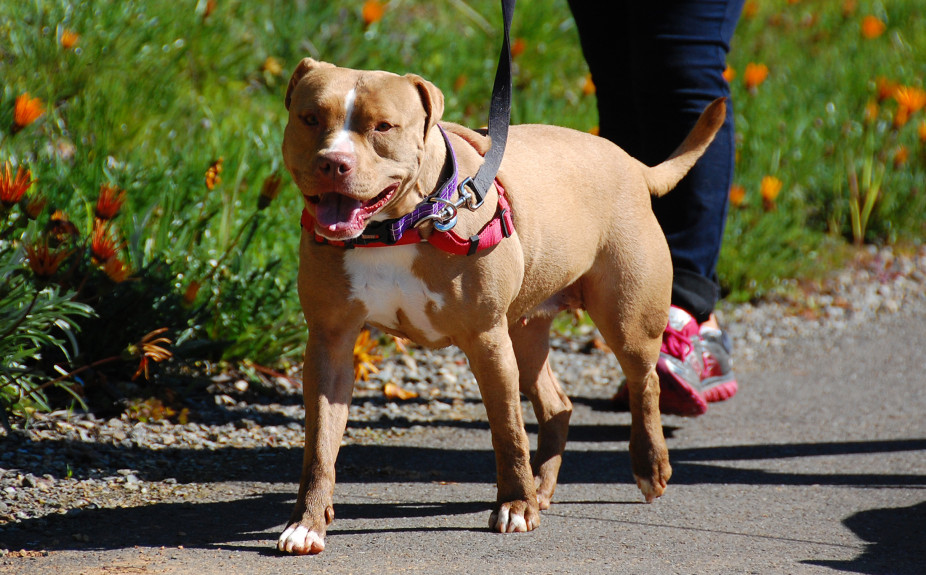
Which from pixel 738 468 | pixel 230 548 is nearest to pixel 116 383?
pixel 230 548

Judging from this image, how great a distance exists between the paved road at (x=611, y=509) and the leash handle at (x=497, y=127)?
3.09ft

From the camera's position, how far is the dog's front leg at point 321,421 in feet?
8.60

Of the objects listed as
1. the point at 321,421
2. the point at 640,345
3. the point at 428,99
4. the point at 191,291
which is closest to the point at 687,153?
the point at 640,345

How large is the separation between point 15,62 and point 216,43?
3.79 ft

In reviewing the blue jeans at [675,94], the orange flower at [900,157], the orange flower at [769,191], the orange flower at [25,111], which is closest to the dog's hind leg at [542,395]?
the blue jeans at [675,94]

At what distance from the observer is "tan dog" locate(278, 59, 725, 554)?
2430mm

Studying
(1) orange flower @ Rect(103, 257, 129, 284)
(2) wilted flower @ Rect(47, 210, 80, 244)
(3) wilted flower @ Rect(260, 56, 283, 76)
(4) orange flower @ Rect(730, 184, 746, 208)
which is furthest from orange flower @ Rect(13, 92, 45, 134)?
(4) orange flower @ Rect(730, 184, 746, 208)

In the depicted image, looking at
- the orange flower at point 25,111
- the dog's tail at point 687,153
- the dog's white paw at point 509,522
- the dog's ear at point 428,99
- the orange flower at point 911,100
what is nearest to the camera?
the dog's ear at point 428,99

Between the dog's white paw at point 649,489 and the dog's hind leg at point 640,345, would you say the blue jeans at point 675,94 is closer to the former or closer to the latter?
the dog's hind leg at point 640,345

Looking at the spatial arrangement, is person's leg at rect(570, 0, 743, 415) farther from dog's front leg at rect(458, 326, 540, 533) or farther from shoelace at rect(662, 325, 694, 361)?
dog's front leg at rect(458, 326, 540, 533)

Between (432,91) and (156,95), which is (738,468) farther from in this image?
(156,95)

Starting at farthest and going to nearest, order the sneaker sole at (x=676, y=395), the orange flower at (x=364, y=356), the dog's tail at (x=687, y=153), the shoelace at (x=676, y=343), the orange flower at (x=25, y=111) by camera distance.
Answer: the orange flower at (x=364, y=356) < the shoelace at (x=676, y=343) < the sneaker sole at (x=676, y=395) < the dog's tail at (x=687, y=153) < the orange flower at (x=25, y=111)

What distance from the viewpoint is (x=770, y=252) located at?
5.62 metres

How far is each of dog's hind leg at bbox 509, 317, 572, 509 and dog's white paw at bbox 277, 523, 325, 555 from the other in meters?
0.80
